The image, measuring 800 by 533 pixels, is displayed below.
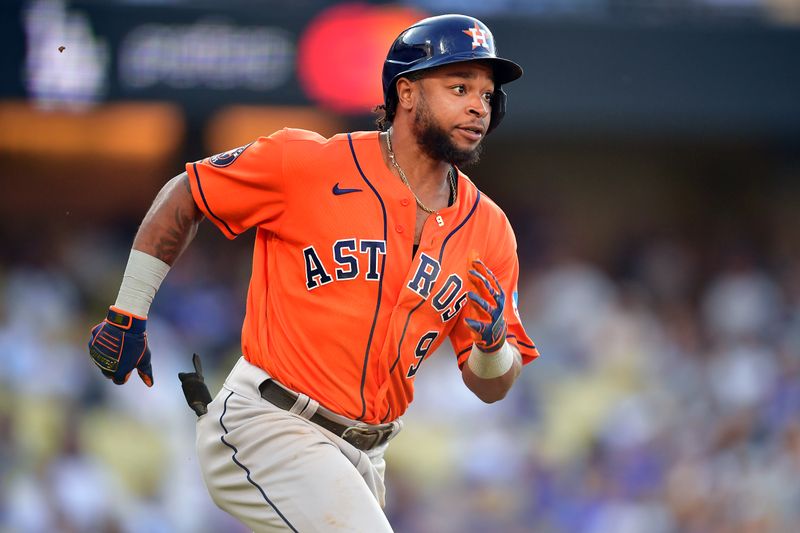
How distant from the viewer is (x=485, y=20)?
868 cm

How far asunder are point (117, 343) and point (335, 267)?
2.25 feet

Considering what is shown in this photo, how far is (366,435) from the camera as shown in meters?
3.70

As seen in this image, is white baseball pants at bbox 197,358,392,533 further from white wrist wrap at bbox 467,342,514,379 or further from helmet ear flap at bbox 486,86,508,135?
helmet ear flap at bbox 486,86,508,135

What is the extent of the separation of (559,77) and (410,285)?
5.78 m

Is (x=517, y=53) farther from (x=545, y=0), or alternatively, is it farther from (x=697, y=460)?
(x=697, y=460)

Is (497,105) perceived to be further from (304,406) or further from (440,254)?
(304,406)

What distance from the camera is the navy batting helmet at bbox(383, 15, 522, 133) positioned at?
3689 millimetres

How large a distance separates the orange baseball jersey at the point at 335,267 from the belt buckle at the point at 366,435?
0.03 metres

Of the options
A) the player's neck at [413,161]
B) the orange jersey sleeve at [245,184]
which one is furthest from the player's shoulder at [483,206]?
the orange jersey sleeve at [245,184]

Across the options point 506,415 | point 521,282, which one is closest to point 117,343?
point 506,415

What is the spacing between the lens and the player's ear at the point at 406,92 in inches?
151

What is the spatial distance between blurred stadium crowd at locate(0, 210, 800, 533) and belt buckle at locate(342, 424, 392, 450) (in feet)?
13.5

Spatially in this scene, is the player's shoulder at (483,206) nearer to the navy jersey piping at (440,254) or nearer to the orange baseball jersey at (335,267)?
the navy jersey piping at (440,254)

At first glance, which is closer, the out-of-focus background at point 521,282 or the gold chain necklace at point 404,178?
the gold chain necklace at point 404,178
